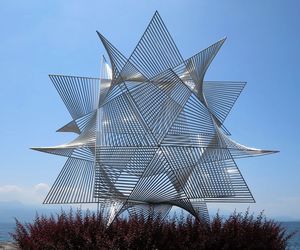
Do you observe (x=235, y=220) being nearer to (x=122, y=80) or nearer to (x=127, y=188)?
(x=127, y=188)

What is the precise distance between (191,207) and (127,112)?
12.2 feet

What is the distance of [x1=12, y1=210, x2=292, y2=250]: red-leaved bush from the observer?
39.2 ft

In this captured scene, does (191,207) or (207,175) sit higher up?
(207,175)

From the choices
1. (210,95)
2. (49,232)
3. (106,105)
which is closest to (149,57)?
(106,105)

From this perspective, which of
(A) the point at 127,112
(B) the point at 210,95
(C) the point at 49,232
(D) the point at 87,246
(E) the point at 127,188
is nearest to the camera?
(D) the point at 87,246

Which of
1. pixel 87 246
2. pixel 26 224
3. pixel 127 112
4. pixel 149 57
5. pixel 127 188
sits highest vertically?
pixel 149 57

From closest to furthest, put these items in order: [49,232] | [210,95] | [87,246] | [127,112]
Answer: [87,246] → [49,232] → [127,112] → [210,95]

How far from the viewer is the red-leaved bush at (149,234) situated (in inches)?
470

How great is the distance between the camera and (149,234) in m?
12.0

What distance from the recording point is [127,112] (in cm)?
1530

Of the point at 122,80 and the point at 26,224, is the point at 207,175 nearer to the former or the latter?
the point at 122,80

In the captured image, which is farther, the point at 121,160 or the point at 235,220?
the point at 121,160

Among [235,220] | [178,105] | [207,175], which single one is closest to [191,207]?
[207,175]

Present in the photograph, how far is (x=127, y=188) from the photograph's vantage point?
47.1 feet
